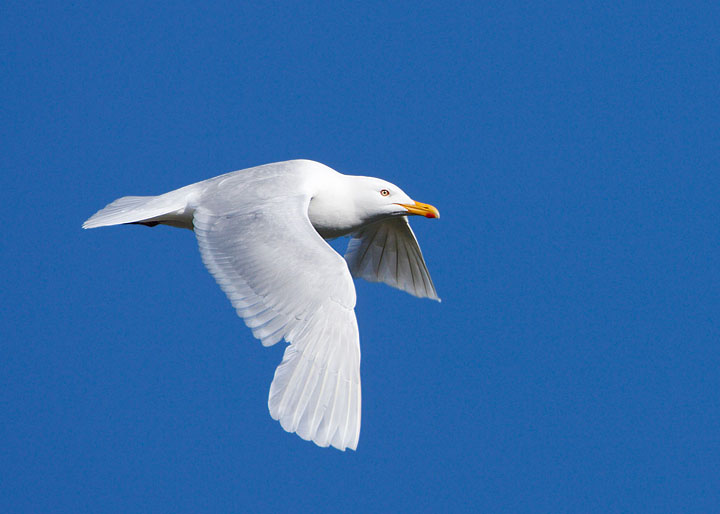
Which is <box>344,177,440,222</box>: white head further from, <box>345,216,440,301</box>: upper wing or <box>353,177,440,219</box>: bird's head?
<box>345,216,440,301</box>: upper wing

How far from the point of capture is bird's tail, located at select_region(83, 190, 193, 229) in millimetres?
5078

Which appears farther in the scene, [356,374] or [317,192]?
[317,192]

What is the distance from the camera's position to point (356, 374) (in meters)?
4.23

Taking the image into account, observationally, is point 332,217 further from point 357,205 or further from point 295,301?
point 295,301

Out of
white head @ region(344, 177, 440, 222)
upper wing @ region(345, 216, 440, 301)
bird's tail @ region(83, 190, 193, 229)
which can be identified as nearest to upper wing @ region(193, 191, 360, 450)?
bird's tail @ region(83, 190, 193, 229)

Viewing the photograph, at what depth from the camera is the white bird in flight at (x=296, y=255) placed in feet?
13.6

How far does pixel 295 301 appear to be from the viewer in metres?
Result: 4.39

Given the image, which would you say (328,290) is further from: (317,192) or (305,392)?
(317,192)

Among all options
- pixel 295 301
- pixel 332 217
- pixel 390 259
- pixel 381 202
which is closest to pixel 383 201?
pixel 381 202

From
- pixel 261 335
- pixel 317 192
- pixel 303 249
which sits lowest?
pixel 261 335

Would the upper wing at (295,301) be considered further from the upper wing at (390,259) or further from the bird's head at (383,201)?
the upper wing at (390,259)

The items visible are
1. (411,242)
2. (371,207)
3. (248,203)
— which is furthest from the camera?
(411,242)

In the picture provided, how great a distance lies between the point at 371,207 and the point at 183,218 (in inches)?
38.8

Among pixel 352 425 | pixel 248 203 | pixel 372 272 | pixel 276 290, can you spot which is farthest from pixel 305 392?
pixel 372 272
